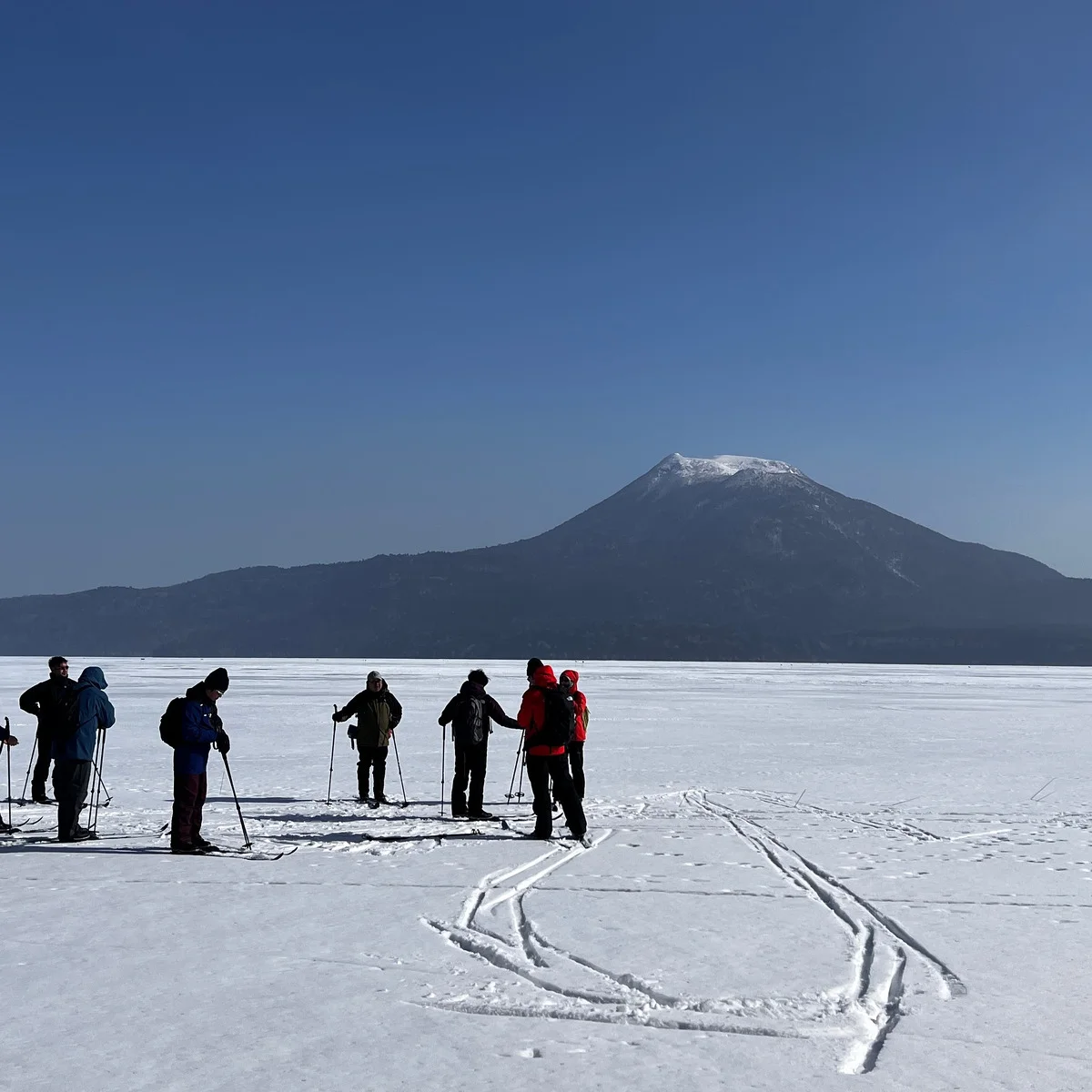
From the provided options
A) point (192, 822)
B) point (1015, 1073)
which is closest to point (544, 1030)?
point (1015, 1073)

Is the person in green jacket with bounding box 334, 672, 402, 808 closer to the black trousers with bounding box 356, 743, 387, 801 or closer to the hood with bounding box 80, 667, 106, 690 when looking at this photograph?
the black trousers with bounding box 356, 743, 387, 801

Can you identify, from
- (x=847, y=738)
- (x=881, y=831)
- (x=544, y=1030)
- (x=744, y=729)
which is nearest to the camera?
(x=544, y=1030)

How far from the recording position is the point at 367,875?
8.31m

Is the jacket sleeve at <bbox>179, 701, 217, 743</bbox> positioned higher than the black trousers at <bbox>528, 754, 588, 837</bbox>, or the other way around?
the jacket sleeve at <bbox>179, 701, 217, 743</bbox>

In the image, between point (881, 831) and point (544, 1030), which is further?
point (881, 831)

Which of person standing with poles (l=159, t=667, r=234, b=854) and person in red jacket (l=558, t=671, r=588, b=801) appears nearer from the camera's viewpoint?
person standing with poles (l=159, t=667, r=234, b=854)

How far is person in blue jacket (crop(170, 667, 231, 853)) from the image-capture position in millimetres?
9195

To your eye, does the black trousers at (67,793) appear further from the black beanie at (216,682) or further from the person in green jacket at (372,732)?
the person in green jacket at (372,732)

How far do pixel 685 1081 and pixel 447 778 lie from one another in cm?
1081

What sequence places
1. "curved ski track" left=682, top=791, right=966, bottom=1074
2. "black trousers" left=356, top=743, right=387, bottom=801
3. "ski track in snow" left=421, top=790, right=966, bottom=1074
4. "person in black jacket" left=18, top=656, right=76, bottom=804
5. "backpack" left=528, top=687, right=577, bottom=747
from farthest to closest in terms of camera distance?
"black trousers" left=356, top=743, right=387, bottom=801
"backpack" left=528, top=687, right=577, bottom=747
"person in black jacket" left=18, top=656, right=76, bottom=804
"ski track in snow" left=421, top=790, right=966, bottom=1074
"curved ski track" left=682, top=791, right=966, bottom=1074

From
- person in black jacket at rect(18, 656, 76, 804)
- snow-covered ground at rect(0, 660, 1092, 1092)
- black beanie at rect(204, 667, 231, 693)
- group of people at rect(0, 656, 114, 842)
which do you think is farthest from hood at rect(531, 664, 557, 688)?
person in black jacket at rect(18, 656, 76, 804)

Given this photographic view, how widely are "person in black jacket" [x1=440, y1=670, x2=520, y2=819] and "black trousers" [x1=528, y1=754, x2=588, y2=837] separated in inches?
43.5

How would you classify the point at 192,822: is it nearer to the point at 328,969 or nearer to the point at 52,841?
the point at 52,841

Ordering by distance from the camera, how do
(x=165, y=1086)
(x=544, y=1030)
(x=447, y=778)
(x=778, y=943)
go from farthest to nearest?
1. (x=447, y=778)
2. (x=778, y=943)
3. (x=544, y=1030)
4. (x=165, y=1086)
